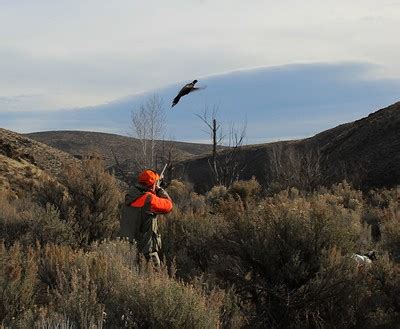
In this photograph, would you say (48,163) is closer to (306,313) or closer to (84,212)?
(84,212)

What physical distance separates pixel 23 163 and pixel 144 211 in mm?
20893

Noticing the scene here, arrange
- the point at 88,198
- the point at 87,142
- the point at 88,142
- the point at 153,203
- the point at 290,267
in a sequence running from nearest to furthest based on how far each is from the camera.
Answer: the point at 290,267 < the point at 153,203 < the point at 88,198 < the point at 87,142 < the point at 88,142

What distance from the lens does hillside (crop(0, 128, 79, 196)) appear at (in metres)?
22.7

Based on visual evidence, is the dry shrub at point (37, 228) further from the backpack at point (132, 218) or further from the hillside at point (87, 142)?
the hillside at point (87, 142)

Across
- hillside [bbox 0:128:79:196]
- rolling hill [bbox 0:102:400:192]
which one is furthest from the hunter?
hillside [bbox 0:128:79:196]

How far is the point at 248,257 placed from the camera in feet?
22.1

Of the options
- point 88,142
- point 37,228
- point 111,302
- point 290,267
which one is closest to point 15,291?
point 111,302

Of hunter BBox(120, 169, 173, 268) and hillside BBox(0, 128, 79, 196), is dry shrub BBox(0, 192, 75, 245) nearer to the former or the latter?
hunter BBox(120, 169, 173, 268)

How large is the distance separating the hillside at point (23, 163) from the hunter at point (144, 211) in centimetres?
1176

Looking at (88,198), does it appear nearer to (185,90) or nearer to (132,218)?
(132,218)

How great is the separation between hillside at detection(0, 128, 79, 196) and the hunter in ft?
38.6

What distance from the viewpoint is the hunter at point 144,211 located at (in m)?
7.61

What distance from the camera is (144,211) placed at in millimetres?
7711

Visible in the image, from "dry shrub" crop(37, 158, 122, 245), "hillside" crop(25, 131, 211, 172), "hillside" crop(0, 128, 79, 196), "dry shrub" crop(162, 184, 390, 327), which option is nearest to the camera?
"dry shrub" crop(162, 184, 390, 327)
